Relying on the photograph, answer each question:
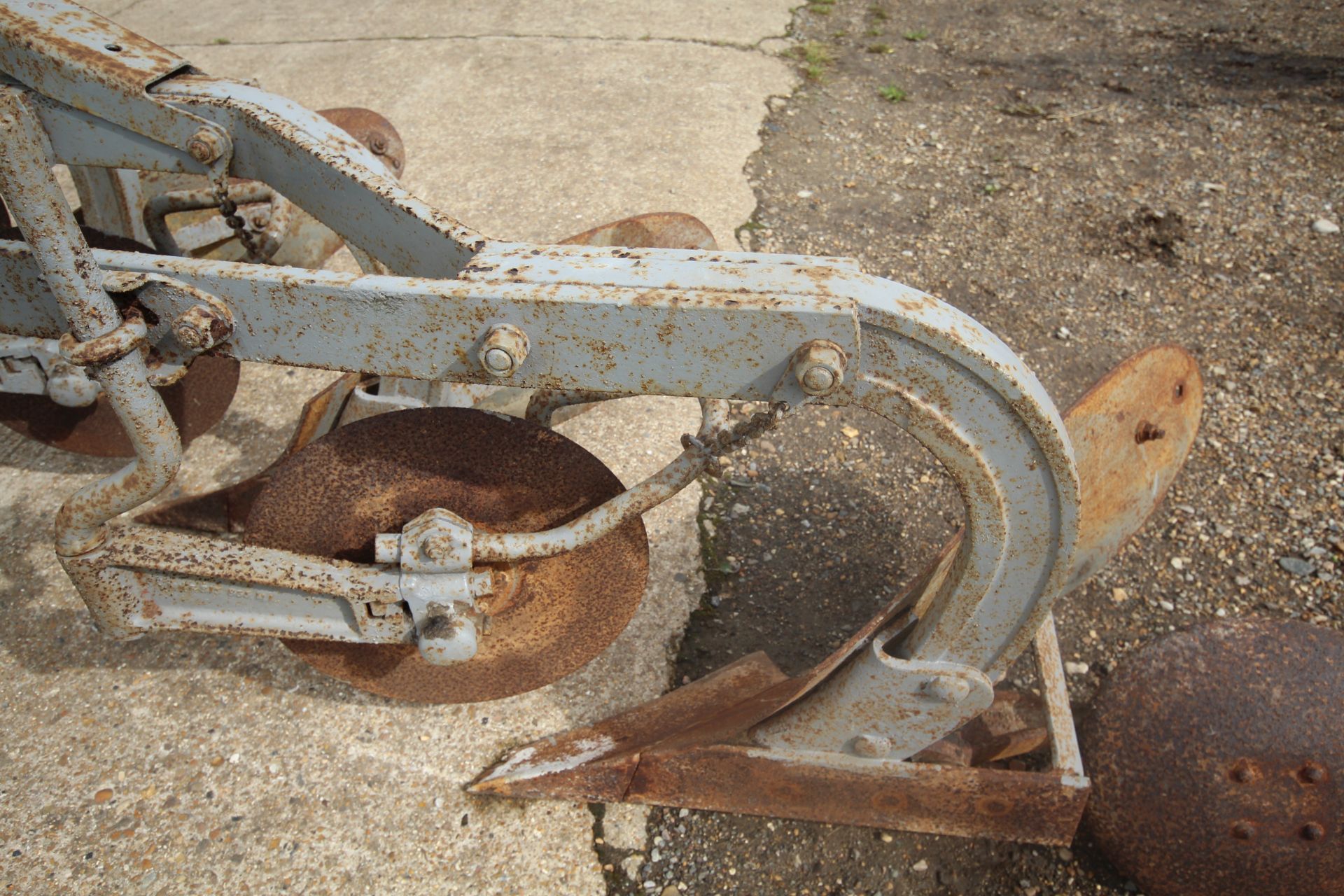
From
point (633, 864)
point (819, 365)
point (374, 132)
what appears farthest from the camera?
point (374, 132)

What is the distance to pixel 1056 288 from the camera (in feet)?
12.6

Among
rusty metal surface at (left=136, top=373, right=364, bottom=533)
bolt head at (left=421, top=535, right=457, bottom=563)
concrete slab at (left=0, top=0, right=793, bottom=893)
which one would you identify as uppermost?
bolt head at (left=421, top=535, right=457, bottom=563)

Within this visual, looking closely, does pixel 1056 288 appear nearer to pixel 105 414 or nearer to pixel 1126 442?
pixel 1126 442

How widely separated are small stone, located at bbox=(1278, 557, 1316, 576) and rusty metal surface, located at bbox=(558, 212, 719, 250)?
199cm

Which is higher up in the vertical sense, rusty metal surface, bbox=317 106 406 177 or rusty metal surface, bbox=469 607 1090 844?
rusty metal surface, bbox=317 106 406 177

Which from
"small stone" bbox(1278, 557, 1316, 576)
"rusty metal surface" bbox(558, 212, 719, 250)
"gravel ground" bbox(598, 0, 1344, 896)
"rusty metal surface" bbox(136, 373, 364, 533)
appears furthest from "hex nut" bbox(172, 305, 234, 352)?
"small stone" bbox(1278, 557, 1316, 576)

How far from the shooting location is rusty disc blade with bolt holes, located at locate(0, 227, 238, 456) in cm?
268

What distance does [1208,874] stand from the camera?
1836 millimetres

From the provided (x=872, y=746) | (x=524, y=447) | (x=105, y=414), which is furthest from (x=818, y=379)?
(x=105, y=414)

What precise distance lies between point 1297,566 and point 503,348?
8.49 ft

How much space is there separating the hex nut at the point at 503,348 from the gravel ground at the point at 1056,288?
1218 millimetres

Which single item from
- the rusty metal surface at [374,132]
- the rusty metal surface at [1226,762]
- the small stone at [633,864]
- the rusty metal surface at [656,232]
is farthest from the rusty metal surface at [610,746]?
the rusty metal surface at [374,132]

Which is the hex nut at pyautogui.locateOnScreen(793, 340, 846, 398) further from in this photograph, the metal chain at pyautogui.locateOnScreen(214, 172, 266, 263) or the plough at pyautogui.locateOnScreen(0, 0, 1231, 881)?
the metal chain at pyautogui.locateOnScreen(214, 172, 266, 263)

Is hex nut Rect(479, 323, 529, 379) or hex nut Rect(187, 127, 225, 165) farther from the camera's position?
hex nut Rect(187, 127, 225, 165)
